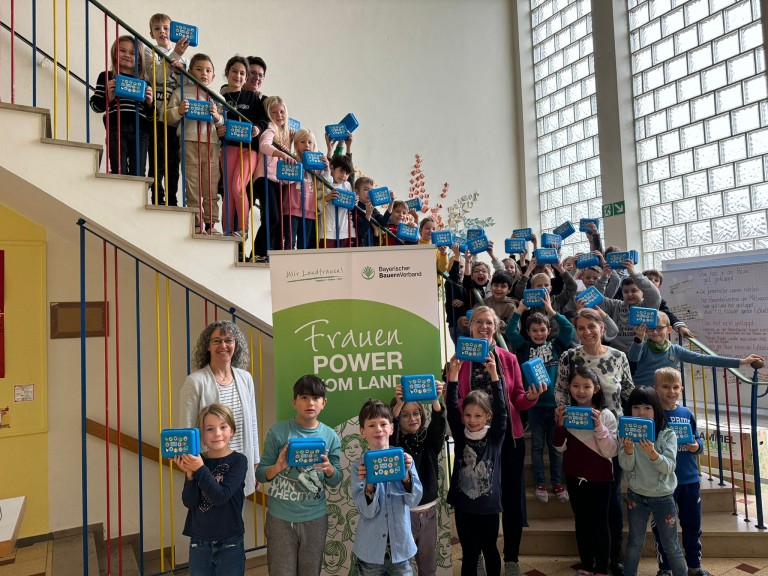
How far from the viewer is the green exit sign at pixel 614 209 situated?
20.8 feet

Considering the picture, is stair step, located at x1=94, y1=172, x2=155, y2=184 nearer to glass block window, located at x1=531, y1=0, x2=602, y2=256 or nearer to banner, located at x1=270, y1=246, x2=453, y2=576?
banner, located at x1=270, y1=246, x2=453, y2=576

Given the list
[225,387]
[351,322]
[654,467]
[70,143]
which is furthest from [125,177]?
[654,467]

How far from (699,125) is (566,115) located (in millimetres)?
1827

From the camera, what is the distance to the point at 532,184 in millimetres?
7414

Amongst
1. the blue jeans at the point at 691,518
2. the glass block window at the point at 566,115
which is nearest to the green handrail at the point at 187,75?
the blue jeans at the point at 691,518

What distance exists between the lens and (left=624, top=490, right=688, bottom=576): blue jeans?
2.50 meters

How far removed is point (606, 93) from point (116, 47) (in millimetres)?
5476

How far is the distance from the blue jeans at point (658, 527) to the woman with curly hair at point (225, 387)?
1.78 meters

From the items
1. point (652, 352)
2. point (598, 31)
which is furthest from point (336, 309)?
point (598, 31)

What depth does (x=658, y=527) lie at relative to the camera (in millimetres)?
2535

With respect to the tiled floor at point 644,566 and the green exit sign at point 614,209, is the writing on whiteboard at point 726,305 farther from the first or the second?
the tiled floor at point 644,566

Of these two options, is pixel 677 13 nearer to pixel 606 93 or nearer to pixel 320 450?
pixel 606 93

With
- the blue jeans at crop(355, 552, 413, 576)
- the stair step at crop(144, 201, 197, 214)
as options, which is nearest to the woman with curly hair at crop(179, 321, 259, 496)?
the blue jeans at crop(355, 552, 413, 576)

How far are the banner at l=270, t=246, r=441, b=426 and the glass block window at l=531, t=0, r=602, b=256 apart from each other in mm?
4955
